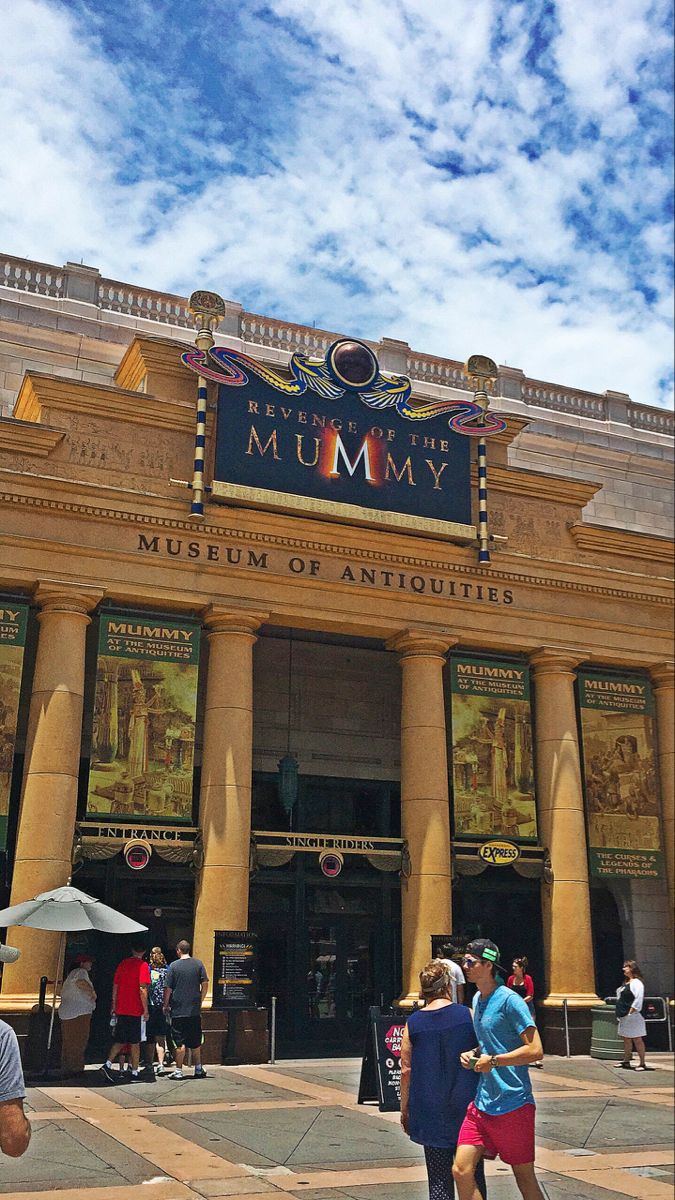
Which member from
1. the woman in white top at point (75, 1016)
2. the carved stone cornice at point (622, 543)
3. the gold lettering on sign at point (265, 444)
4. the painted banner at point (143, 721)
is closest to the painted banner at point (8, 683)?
the painted banner at point (143, 721)

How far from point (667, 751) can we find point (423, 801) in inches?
260

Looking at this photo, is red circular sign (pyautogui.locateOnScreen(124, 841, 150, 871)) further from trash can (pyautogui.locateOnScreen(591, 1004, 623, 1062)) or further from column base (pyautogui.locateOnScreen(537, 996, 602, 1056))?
trash can (pyautogui.locateOnScreen(591, 1004, 623, 1062))

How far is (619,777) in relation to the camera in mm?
23734

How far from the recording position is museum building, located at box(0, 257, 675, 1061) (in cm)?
1973

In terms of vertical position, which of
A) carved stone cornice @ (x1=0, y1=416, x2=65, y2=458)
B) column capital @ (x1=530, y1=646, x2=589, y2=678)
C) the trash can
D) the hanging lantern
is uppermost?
carved stone cornice @ (x1=0, y1=416, x2=65, y2=458)

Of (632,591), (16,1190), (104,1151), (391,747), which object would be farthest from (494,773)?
(16,1190)

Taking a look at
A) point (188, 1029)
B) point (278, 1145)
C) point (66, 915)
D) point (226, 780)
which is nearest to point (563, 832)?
point (226, 780)

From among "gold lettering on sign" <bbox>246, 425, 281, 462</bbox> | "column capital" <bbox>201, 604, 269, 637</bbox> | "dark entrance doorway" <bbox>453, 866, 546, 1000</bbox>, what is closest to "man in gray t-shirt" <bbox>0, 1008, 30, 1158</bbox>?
"column capital" <bbox>201, 604, 269, 637</bbox>

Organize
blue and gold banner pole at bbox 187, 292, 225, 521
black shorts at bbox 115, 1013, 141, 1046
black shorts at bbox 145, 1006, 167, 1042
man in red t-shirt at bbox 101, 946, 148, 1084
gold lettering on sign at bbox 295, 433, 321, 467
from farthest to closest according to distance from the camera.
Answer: gold lettering on sign at bbox 295, 433, 321, 467 < blue and gold banner pole at bbox 187, 292, 225, 521 < black shorts at bbox 145, 1006, 167, 1042 < black shorts at bbox 115, 1013, 141, 1046 < man in red t-shirt at bbox 101, 946, 148, 1084

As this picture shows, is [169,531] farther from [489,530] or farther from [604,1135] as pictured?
[604,1135]

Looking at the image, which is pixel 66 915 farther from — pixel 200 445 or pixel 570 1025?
pixel 570 1025

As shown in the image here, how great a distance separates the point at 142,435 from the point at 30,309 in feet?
17.9

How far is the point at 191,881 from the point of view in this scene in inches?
899

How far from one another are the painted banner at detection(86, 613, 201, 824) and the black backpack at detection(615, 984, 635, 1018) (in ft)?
26.5
